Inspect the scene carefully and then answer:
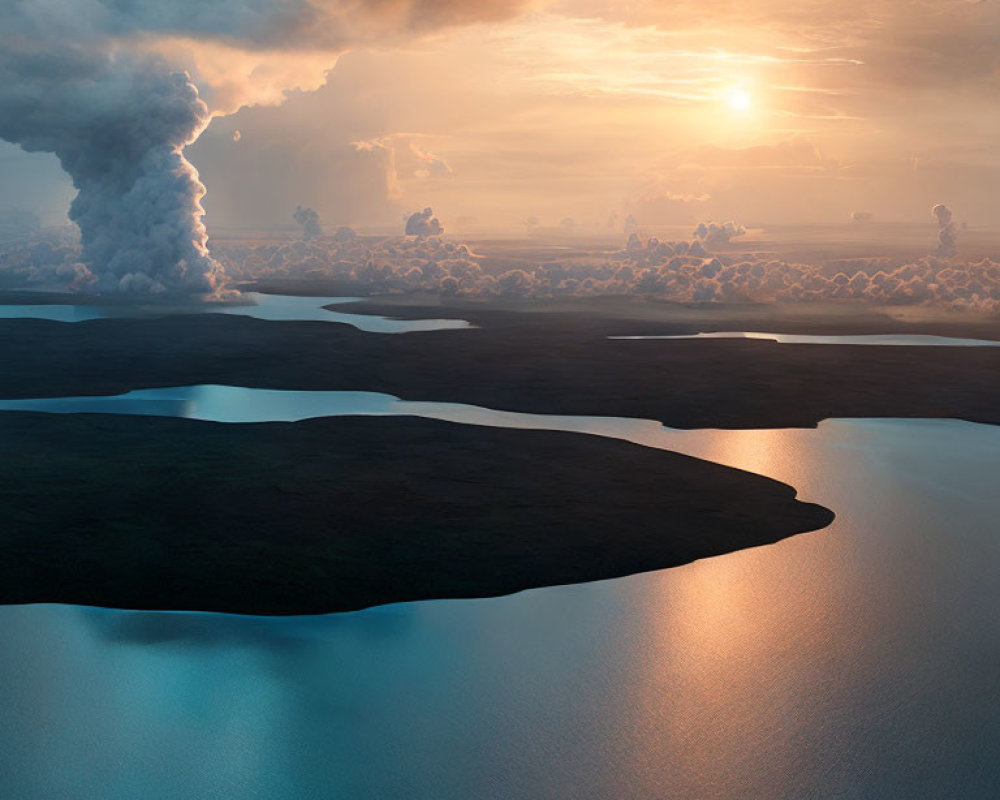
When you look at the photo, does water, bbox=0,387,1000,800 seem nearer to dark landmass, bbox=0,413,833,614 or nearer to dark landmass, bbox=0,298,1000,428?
dark landmass, bbox=0,413,833,614

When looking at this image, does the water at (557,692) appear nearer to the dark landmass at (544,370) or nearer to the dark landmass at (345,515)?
the dark landmass at (345,515)

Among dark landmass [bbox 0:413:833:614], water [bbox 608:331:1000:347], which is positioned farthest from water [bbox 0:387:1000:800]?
water [bbox 608:331:1000:347]

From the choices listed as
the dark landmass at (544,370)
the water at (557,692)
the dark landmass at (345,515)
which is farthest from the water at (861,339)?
the water at (557,692)

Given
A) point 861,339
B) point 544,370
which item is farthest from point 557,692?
point 861,339

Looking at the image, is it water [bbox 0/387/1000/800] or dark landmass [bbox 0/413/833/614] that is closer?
water [bbox 0/387/1000/800]

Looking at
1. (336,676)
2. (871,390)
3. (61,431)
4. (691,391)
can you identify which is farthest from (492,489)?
(871,390)

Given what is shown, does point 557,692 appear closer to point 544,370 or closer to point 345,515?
point 345,515
